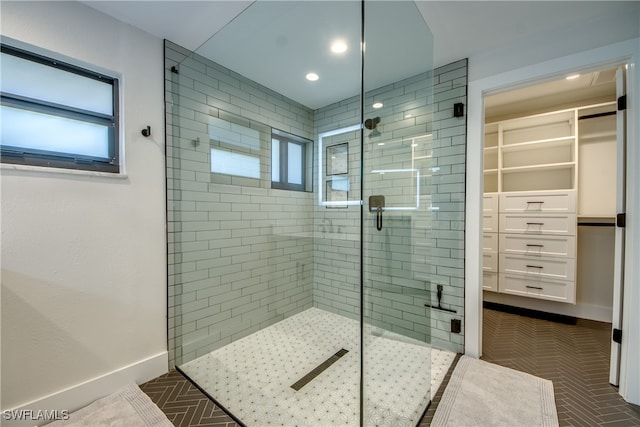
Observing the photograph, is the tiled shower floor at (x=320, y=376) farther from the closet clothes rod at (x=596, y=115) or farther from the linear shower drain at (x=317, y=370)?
the closet clothes rod at (x=596, y=115)

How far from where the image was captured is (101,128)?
1657 mm

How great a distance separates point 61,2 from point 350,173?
6.91ft

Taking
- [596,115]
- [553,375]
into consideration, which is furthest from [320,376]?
[596,115]

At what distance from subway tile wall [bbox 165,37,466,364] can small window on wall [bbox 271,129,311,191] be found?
0.25 ft

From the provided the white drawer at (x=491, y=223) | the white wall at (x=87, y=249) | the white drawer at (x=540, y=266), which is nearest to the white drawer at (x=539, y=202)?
the white drawer at (x=491, y=223)

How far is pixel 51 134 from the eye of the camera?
149 cm

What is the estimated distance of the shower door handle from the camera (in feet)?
4.97

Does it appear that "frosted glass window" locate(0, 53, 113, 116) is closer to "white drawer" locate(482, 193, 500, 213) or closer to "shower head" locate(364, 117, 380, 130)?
"shower head" locate(364, 117, 380, 130)

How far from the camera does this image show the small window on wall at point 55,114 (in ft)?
4.49

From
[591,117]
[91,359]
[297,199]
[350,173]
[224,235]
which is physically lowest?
[91,359]

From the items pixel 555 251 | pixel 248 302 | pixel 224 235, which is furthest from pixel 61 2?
pixel 555 251

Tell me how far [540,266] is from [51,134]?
437 centimetres

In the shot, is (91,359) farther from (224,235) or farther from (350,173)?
(350,173)

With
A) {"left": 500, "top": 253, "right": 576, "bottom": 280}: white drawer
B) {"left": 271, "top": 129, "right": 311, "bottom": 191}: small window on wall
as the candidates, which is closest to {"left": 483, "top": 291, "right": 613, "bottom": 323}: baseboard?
{"left": 500, "top": 253, "right": 576, "bottom": 280}: white drawer
